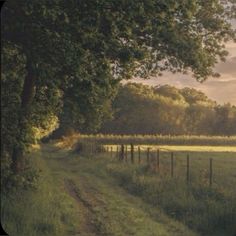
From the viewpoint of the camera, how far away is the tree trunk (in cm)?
1430

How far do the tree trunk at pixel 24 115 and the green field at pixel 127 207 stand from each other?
935 mm

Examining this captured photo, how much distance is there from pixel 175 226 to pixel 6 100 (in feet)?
22.1

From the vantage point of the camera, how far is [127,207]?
20438mm

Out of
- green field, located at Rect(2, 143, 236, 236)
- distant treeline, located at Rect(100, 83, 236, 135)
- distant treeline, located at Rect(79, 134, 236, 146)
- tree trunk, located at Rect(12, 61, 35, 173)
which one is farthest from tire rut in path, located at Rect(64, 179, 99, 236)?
distant treeline, located at Rect(79, 134, 236, 146)

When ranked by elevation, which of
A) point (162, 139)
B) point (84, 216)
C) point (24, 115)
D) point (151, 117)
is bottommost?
point (84, 216)

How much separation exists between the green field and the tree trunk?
0.94m

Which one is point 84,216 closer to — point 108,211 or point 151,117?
point 108,211

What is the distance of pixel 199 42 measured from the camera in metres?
23.8

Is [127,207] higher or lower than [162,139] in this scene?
lower

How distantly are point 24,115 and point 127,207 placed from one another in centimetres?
704

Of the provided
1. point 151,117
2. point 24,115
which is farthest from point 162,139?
point 24,115

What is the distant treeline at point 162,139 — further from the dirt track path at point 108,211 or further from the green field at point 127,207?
the green field at point 127,207

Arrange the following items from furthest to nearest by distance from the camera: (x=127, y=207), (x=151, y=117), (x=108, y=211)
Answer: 1. (x=151, y=117)
2. (x=127, y=207)
3. (x=108, y=211)

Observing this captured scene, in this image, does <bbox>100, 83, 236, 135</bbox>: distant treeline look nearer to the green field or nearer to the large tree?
the green field
